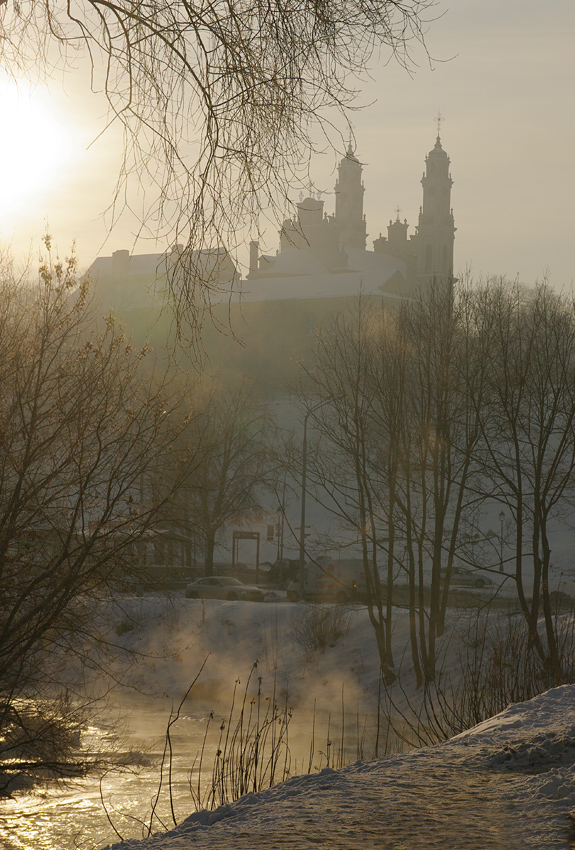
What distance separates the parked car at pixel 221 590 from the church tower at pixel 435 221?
71.5 meters

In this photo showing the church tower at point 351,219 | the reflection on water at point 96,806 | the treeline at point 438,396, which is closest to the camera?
the reflection on water at point 96,806

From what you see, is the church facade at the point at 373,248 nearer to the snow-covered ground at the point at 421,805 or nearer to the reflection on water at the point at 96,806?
the reflection on water at the point at 96,806

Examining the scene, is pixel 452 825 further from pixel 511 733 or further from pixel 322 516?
pixel 322 516

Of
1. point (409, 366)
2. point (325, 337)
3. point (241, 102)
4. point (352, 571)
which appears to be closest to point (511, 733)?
point (241, 102)

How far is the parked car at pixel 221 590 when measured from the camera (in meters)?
29.0

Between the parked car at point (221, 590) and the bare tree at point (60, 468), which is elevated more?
the bare tree at point (60, 468)

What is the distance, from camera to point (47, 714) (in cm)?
911

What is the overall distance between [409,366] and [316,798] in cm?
1318

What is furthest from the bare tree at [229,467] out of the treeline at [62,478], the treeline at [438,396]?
the treeline at [62,478]

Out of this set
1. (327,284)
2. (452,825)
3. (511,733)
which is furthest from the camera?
(327,284)

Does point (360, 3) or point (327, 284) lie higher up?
point (327, 284)

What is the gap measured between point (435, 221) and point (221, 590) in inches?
3085

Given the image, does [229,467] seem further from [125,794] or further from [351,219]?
[351,219]

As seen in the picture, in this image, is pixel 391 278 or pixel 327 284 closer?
pixel 327 284
